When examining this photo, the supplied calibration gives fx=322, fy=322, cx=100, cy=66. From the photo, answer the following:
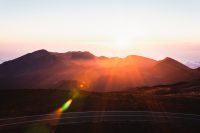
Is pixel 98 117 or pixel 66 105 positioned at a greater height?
pixel 98 117

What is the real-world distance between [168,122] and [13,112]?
16425mm

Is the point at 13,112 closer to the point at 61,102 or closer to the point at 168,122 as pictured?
the point at 61,102

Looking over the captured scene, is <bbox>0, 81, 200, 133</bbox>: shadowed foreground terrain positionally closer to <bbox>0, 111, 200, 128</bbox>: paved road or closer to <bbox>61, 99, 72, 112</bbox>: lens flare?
<bbox>61, 99, 72, 112</bbox>: lens flare

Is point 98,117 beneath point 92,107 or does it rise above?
above

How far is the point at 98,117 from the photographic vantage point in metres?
31.0

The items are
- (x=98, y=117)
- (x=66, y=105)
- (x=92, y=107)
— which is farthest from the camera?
(x=66, y=105)

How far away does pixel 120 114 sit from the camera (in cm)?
3269

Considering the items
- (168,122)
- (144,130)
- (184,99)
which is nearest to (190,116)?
(168,122)

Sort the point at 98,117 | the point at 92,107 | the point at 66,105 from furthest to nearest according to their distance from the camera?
1. the point at 66,105
2. the point at 92,107
3. the point at 98,117

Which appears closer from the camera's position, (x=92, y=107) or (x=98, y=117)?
(x=98, y=117)

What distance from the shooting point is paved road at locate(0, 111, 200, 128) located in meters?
29.1

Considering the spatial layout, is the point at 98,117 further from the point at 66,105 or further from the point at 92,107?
the point at 66,105

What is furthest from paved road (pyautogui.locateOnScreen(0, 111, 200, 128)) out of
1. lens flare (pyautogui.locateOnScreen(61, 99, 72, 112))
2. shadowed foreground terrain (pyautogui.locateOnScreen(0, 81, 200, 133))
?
lens flare (pyautogui.locateOnScreen(61, 99, 72, 112))

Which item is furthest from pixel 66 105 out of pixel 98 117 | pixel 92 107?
pixel 98 117
